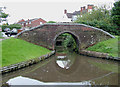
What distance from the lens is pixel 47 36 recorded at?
2002 centimetres

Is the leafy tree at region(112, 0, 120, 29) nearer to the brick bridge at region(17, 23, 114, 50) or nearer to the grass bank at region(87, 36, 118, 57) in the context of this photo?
the brick bridge at region(17, 23, 114, 50)

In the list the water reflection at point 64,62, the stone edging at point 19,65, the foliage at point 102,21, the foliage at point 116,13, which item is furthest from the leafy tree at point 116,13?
the stone edging at point 19,65

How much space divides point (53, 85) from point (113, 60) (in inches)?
364

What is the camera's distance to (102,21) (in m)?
27.2

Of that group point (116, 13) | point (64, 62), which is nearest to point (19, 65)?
point (64, 62)

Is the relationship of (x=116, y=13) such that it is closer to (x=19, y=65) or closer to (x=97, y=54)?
(x=97, y=54)

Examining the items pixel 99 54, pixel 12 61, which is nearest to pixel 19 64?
pixel 12 61

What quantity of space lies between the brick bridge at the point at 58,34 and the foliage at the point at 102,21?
574 cm

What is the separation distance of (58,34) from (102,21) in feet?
37.4

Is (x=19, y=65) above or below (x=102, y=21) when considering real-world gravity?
below

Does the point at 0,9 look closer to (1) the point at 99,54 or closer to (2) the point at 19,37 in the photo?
(2) the point at 19,37

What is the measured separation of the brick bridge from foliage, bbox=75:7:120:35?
18.8 feet

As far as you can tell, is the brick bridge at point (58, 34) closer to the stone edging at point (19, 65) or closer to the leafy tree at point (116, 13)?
the stone edging at point (19, 65)

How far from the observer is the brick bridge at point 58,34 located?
64.5ft
